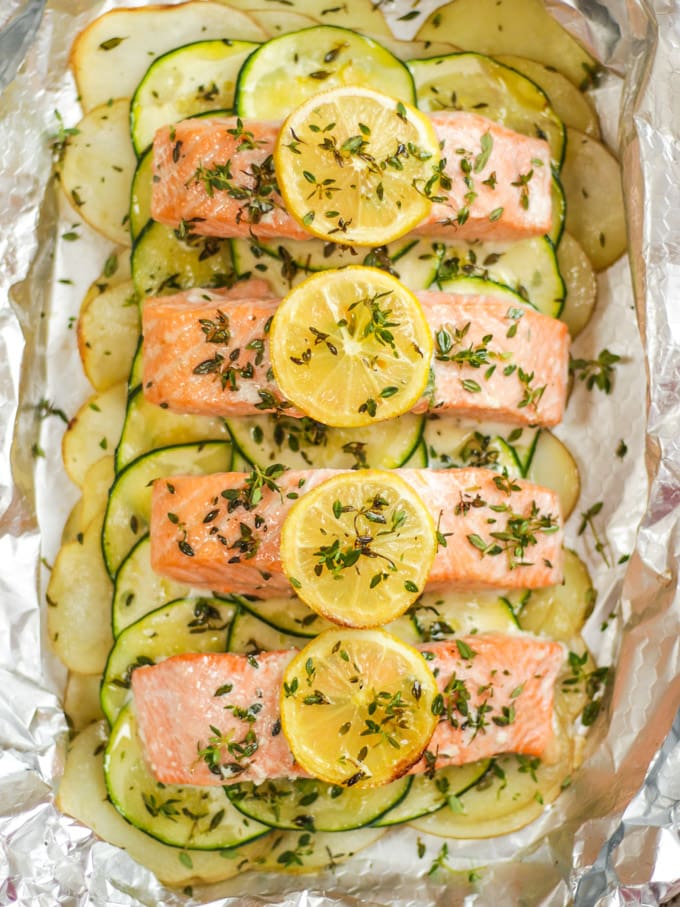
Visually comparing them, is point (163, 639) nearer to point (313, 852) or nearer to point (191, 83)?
point (313, 852)

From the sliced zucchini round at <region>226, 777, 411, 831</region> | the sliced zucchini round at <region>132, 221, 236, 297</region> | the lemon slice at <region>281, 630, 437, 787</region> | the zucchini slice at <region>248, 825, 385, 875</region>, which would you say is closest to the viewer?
the lemon slice at <region>281, 630, 437, 787</region>

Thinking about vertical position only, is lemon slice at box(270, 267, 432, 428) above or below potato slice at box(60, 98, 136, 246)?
below

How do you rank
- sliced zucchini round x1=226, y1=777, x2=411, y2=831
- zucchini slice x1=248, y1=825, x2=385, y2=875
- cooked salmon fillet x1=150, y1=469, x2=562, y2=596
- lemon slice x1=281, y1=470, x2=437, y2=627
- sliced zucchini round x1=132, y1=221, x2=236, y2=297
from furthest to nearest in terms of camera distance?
sliced zucchini round x1=132, y1=221, x2=236, y2=297 < zucchini slice x1=248, y1=825, x2=385, y2=875 < sliced zucchini round x1=226, y1=777, x2=411, y2=831 < cooked salmon fillet x1=150, y1=469, x2=562, y2=596 < lemon slice x1=281, y1=470, x2=437, y2=627

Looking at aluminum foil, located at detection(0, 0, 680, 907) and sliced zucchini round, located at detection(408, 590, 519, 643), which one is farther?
sliced zucchini round, located at detection(408, 590, 519, 643)

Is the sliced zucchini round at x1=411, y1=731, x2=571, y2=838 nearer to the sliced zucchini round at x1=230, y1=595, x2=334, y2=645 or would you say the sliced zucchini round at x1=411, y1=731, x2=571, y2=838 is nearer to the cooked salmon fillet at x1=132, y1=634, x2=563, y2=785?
the cooked salmon fillet at x1=132, y1=634, x2=563, y2=785

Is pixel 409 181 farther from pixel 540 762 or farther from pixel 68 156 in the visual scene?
pixel 540 762

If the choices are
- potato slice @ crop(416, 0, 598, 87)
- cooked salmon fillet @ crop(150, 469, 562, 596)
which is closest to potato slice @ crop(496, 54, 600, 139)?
potato slice @ crop(416, 0, 598, 87)

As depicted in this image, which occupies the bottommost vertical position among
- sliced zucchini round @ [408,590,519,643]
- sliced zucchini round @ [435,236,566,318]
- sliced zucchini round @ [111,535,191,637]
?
sliced zucchini round @ [408,590,519,643]

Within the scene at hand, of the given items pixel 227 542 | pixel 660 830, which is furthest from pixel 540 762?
pixel 227 542
